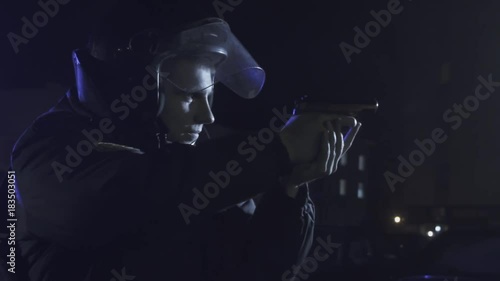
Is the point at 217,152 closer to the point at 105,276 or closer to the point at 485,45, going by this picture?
the point at 105,276

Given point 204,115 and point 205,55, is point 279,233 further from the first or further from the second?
point 205,55

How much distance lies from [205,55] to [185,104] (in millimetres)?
113

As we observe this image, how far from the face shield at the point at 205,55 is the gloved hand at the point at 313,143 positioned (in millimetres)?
270

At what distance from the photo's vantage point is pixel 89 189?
0.78 m

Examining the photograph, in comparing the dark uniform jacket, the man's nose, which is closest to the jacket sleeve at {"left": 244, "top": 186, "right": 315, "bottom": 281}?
the dark uniform jacket

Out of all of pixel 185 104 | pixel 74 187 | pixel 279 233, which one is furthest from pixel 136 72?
pixel 279 233

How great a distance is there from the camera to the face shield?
0.95 meters

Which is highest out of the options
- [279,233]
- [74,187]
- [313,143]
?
[313,143]

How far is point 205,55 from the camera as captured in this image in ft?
3.46

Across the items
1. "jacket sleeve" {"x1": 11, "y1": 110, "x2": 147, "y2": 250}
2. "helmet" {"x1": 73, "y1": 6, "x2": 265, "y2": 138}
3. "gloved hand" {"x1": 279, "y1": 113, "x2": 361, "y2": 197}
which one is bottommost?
"jacket sleeve" {"x1": 11, "y1": 110, "x2": 147, "y2": 250}

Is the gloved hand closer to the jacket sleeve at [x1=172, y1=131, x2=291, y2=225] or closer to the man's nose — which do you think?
the jacket sleeve at [x1=172, y1=131, x2=291, y2=225]

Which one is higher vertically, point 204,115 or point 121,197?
point 204,115

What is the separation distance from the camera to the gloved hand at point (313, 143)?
0.80 m

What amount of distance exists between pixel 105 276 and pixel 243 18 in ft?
2.21
